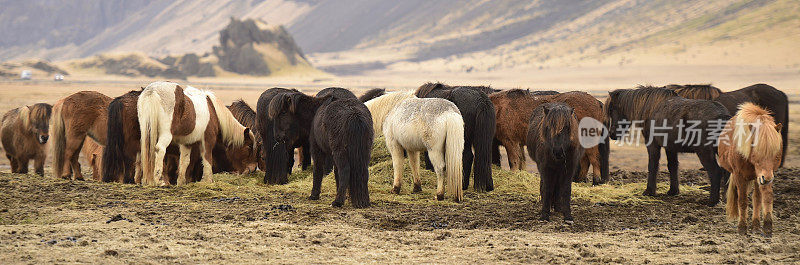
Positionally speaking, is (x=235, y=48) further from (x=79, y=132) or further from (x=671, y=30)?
(x=79, y=132)

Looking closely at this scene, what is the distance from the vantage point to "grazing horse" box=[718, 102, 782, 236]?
739 cm

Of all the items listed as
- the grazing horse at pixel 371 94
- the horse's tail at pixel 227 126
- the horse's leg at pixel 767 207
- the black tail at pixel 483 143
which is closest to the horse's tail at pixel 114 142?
the horse's tail at pixel 227 126

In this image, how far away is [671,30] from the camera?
8356 centimetres

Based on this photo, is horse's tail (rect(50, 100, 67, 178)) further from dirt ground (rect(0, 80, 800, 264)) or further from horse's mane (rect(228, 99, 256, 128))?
horse's mane (rect(228, 99, 256, 128))

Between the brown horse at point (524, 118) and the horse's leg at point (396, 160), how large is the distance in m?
2.55

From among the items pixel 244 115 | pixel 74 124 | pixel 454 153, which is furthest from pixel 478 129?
pixel 74 124

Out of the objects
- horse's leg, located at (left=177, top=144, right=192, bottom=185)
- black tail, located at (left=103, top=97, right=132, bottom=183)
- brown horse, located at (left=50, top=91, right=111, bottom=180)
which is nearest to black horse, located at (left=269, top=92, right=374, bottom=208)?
horse's leg, located at (left=177, top=144, right=192, bottom=185)

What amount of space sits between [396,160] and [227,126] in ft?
10.7

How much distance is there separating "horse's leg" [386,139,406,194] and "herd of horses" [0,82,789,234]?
0.05 feet

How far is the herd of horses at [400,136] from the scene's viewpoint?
8109mm

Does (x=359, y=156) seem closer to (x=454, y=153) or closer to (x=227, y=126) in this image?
(x=454, y=153)

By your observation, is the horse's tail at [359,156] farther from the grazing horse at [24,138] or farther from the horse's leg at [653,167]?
the grazing horse at [24,138]

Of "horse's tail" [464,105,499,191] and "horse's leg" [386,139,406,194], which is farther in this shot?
"horse's tail" [464,105,499,191]

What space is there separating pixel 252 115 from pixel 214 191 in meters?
3.96
